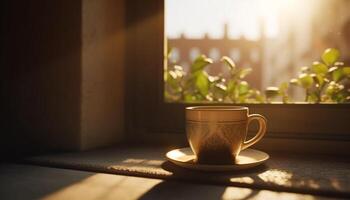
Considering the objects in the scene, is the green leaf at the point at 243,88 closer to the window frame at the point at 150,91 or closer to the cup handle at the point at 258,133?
the window frame at the point at 150,91

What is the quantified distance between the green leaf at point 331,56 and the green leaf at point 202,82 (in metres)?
0.31

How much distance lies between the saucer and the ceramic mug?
25 millimetres

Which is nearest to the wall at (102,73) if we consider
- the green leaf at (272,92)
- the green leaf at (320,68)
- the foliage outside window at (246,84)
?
the foliage outside window at (246,84)

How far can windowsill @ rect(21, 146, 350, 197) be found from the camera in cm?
54

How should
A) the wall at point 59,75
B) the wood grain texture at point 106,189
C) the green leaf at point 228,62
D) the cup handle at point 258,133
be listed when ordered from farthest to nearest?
the green leaf at point 228,62, the wall at point 59,75, the cup handle at point 258,133, the wood grain texture at point 106,189

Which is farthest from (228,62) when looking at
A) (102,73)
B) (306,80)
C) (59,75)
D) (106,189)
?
(106,189)

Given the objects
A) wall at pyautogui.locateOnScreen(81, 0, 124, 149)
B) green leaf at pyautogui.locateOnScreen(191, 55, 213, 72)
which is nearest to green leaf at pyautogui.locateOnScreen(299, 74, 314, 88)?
green leaf at pyautogui.locateOnScreen(191, 55, 213, 72)

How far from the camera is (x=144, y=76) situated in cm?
94

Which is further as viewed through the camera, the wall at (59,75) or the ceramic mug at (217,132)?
the wall at (59,75)

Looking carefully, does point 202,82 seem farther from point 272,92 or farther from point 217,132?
point 217,132

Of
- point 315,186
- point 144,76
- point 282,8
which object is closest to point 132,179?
point 315,186

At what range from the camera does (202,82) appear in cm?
101

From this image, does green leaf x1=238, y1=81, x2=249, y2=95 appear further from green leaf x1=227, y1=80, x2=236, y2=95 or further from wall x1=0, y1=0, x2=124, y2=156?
wall x1=0, y1=0, x2=124, y2=156

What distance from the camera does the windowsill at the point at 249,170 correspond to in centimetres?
54
